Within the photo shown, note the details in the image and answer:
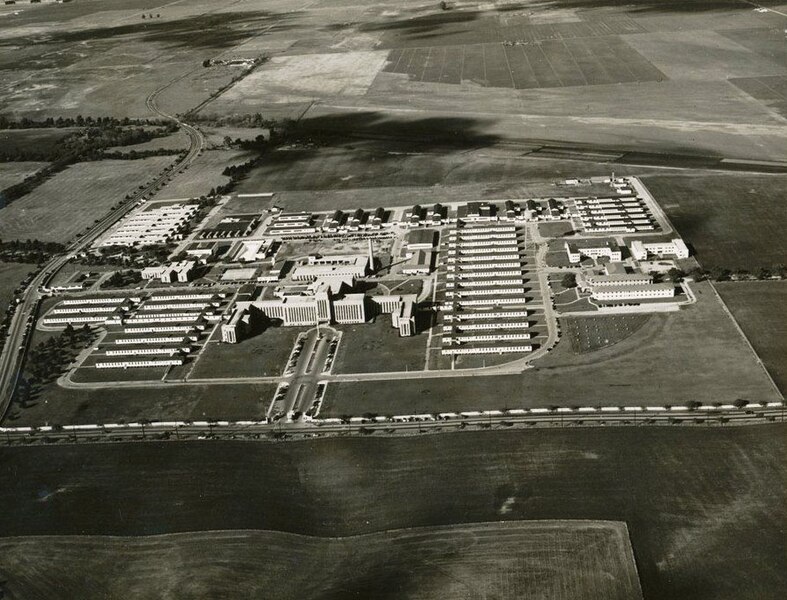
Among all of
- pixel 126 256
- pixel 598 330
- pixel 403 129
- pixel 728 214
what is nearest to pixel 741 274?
pixel 728 214

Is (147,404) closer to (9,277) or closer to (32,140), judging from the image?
(9,277)

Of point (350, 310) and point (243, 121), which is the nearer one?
point (350, 310)

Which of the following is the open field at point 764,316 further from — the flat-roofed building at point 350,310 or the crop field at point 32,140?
the crop field at point 32,140

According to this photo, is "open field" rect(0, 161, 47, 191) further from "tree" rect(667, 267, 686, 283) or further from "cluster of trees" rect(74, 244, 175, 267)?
"tree" rect(667, 267, 686, 283)

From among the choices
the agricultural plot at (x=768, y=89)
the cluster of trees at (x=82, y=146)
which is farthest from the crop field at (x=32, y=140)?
the agricultural plot at (x=768, y=89)

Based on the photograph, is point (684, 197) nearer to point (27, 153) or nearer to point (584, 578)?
point (584, 578)

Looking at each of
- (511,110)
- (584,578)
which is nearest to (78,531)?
(584,578)

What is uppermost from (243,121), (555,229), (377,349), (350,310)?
(243,121)
